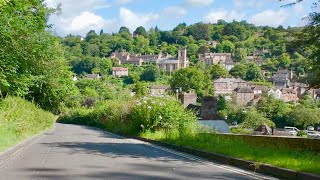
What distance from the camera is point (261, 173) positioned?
10.6 meters

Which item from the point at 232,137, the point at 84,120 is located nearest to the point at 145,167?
the point at 232,137

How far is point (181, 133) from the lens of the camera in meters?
19.6

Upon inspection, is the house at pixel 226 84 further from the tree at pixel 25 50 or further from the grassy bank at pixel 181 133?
the tree at pixel 25 50

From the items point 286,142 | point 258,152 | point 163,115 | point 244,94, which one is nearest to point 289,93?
point 244,94

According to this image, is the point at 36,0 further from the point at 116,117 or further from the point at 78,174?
the point at 78,174

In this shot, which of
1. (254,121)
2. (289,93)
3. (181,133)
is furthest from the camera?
(289,93)

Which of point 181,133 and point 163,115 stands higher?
point 163,115

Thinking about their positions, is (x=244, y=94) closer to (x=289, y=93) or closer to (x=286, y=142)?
(x=289, y=93)

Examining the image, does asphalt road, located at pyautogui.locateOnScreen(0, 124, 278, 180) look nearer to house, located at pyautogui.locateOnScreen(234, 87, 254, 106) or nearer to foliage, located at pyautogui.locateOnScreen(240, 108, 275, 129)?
foliage, located at pyautogui.locateOnScreen(240, 108, 275, 129)

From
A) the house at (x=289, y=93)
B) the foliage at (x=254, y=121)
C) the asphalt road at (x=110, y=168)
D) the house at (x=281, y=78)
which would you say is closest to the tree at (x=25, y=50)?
the asphalt road at (x=110, y=168)

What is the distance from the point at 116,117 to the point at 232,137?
19.4m

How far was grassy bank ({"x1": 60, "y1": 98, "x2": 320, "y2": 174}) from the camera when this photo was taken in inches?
439

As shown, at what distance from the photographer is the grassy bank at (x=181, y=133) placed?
11163 mm

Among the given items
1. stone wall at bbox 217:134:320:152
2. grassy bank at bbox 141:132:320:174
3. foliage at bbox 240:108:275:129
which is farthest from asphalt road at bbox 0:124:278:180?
foliage at bbox 240:108:275:129
